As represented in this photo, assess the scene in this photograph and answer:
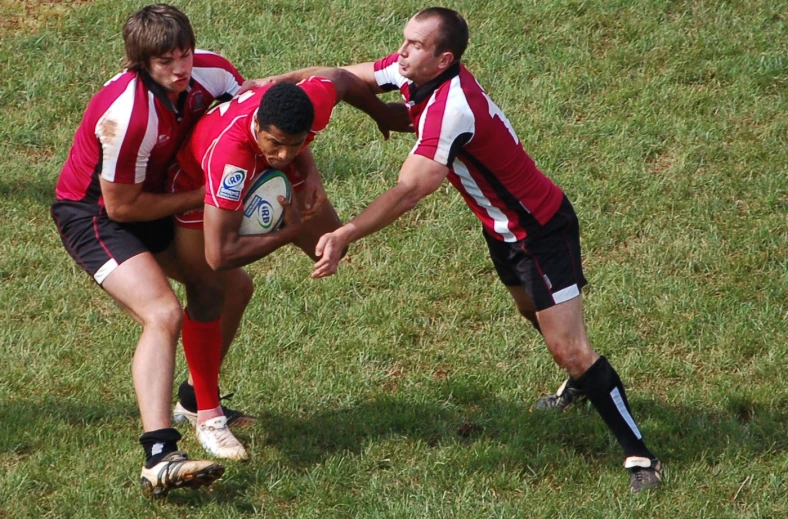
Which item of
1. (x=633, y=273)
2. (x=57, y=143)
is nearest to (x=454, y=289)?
(x=633, y=273)

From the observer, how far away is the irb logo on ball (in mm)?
4883

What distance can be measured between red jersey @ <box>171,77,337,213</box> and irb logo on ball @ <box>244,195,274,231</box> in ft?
0.31

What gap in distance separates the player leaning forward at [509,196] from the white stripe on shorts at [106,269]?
138 cm

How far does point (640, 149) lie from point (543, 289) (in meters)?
3.27

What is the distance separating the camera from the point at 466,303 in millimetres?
6789

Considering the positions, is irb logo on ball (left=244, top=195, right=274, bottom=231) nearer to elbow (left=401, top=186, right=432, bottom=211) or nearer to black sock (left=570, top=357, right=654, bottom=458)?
elbow (left=401, top=186, right=432, bottom=211)

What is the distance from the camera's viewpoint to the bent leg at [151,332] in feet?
16.1

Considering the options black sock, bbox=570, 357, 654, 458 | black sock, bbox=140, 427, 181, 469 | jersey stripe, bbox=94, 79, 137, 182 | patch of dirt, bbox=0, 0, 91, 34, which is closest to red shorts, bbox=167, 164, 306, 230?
jersey stripe, bbox=94, 79, 137, 182

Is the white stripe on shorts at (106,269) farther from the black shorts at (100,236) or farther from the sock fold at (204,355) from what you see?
the sock fold at (204,355)

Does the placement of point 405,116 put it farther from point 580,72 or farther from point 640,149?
point 580,72

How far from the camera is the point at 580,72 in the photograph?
880 cm

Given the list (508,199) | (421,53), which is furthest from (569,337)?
(421,53)

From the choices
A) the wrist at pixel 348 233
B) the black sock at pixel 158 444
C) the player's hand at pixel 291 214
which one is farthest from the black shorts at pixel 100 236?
the wrist at pixel 348 233

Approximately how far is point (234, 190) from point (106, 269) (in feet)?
2.61
